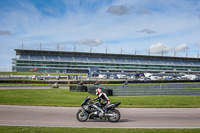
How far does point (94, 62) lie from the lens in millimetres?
118625

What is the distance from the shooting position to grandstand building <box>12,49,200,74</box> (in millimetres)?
111994

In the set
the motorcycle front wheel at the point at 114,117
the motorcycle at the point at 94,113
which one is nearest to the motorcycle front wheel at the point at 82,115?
Answer: the motorcycle at the point at 94,113

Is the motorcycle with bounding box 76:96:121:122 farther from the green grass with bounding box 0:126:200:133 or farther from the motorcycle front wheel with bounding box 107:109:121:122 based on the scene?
the green grass with bounding box 0:126:200:133

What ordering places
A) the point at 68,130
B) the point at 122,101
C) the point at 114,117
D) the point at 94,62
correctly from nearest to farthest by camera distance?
the point at 68,130 < the point at 114,117 < the point at 122,101 < the point at 94,62

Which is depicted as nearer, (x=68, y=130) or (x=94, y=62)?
(x=68, y=130)

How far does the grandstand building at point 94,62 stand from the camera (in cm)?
11199

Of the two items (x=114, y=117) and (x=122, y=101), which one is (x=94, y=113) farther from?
(x=122, y=101)

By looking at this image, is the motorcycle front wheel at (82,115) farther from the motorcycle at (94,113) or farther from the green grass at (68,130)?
the green grass at (68,130)

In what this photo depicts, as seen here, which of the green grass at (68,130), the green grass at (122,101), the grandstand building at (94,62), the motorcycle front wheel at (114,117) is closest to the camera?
the green grass at (68,130)

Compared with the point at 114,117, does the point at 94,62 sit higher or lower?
higher

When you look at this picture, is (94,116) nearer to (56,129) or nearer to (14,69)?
(56,129)

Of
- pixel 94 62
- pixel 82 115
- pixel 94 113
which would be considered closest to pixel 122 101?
pixel 94 113

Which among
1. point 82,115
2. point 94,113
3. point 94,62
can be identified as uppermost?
point 94,62

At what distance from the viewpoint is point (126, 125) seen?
972 centimetres
